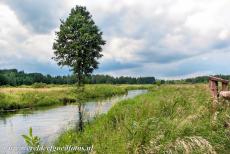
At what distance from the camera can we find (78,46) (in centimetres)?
5481

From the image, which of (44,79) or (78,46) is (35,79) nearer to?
(44,79)

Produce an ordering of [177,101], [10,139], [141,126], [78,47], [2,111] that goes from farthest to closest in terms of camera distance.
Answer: [78,47]
[2,111]
[10,139]
[177,101]
[141,126]

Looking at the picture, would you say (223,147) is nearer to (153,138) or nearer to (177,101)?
(153,138)

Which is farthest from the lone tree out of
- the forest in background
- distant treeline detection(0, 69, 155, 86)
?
distant treeline detection(0, 69, 155, 86)

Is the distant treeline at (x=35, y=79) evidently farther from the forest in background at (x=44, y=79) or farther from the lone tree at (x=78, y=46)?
the lone tree at (x=78, y=46)

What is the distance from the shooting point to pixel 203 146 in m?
6.67

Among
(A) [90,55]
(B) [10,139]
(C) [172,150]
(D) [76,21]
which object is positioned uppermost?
(D) [76,21]

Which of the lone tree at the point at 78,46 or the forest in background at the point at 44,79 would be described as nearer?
the lone tree at the point at 78,46

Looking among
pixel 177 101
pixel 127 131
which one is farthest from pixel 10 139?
pixel 127 131

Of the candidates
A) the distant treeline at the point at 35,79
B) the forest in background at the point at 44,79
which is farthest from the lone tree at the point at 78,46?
the distant treeline at the point at 35,79

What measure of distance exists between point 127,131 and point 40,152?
81.1 inches

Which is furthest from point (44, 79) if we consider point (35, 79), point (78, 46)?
point (78, 46)

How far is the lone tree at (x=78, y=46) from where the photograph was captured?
183ft

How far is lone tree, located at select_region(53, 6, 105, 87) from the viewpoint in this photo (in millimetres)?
55812
